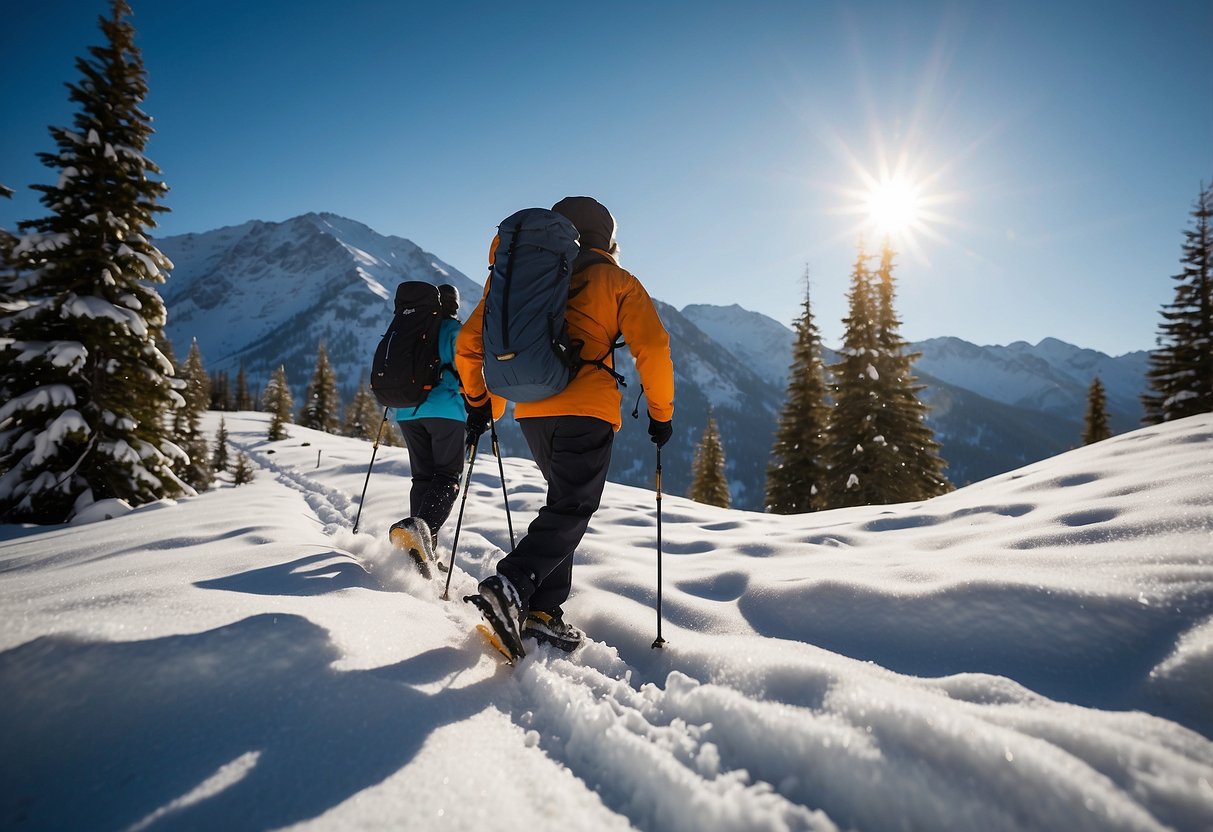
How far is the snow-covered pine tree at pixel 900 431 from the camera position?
17.5 metres

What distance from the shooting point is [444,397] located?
4.40 metres

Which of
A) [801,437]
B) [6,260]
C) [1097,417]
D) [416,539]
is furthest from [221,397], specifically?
[1097,417]

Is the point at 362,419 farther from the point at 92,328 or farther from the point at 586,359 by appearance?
the point at 586,359

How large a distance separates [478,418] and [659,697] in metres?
2.07

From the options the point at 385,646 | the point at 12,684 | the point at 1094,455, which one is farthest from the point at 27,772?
the point at 1094,455

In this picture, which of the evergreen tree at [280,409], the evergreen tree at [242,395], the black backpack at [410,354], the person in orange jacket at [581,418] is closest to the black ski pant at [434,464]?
the black backpack at [410,354]

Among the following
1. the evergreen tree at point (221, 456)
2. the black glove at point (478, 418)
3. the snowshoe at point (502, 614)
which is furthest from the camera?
the evergreen tree at point (221, 456)

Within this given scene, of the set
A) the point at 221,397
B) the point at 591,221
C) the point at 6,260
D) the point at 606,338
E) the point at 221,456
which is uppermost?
the point at 221,397

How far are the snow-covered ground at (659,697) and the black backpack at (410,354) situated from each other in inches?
62.0

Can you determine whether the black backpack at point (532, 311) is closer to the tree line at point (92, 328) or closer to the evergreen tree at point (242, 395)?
the tree line at point (92, 328)

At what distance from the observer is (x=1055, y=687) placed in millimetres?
1822

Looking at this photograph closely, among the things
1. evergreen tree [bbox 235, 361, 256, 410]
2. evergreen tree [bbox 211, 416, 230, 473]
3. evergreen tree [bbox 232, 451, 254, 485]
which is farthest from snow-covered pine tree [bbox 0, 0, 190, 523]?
evergreen tree [bbox 235, 361, 256, 410]

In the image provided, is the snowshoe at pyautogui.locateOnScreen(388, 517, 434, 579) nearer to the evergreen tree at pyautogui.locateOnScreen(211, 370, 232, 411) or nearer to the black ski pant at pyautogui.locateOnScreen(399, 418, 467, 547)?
the black ski pant at pyautogui.locateOnScreen(399, 418, 467, 547)

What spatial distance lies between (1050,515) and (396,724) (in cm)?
431
